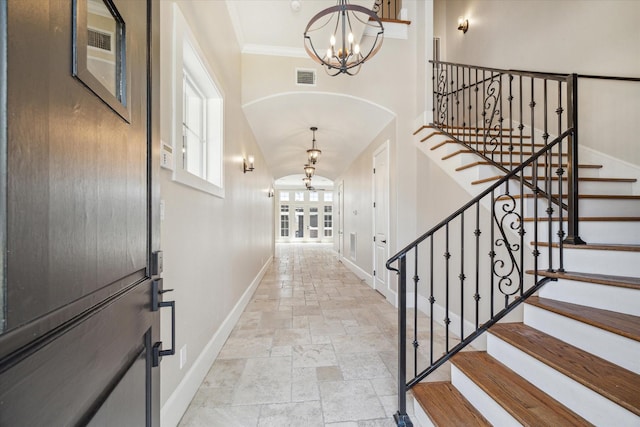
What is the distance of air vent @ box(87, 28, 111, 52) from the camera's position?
0.64 metres

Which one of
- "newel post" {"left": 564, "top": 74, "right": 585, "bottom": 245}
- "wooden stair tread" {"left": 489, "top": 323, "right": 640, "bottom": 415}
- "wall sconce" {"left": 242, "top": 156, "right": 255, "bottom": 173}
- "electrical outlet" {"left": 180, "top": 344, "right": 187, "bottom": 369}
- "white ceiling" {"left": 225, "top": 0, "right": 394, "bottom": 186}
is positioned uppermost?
"white ceiling" {"left": 225, "top": 0, "right": 394, "bottom": 186}

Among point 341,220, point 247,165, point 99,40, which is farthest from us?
point 341,220

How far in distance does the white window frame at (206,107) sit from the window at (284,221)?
11.6m

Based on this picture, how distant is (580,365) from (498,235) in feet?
4.36

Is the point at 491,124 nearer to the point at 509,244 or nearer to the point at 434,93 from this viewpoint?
the point at 434,93

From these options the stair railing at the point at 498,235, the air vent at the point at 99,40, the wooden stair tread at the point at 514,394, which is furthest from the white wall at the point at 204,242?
the wooden stair tread at the point at 514,394

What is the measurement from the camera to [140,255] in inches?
34.4

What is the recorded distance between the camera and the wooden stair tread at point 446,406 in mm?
1502

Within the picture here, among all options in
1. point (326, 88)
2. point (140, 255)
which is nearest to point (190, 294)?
point (140, 255)

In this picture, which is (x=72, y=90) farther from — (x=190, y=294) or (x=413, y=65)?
(x=413, y=65)

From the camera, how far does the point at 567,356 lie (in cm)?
141

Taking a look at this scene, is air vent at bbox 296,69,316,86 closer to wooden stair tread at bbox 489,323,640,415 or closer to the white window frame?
the white window frame

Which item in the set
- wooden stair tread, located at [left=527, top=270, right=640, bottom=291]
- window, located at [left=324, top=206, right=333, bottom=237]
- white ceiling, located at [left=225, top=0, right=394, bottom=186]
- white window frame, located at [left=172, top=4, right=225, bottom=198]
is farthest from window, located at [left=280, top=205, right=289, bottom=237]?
wooden stair tread, located at [left=527, top=270, right=640, bottom=291]

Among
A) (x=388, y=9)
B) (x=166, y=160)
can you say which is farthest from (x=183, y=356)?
(x=388, y=9)
